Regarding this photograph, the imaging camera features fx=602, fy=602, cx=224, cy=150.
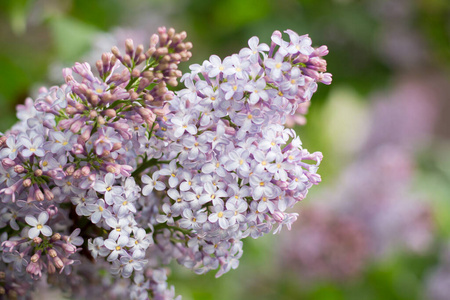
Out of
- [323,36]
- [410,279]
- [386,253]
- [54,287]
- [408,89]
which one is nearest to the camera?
[54,287]

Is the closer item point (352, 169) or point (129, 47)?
point (129, 47)

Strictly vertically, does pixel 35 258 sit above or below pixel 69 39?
below

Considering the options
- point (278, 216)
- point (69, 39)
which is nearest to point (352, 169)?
point (69, 39)

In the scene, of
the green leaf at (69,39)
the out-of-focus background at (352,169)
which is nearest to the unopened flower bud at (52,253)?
the green leaf at (69,39)

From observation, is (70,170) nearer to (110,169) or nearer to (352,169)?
(110,169)

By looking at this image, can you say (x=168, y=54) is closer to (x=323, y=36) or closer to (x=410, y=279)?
(x=323, y=36)

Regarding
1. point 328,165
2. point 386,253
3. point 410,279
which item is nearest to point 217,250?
point 386,253
